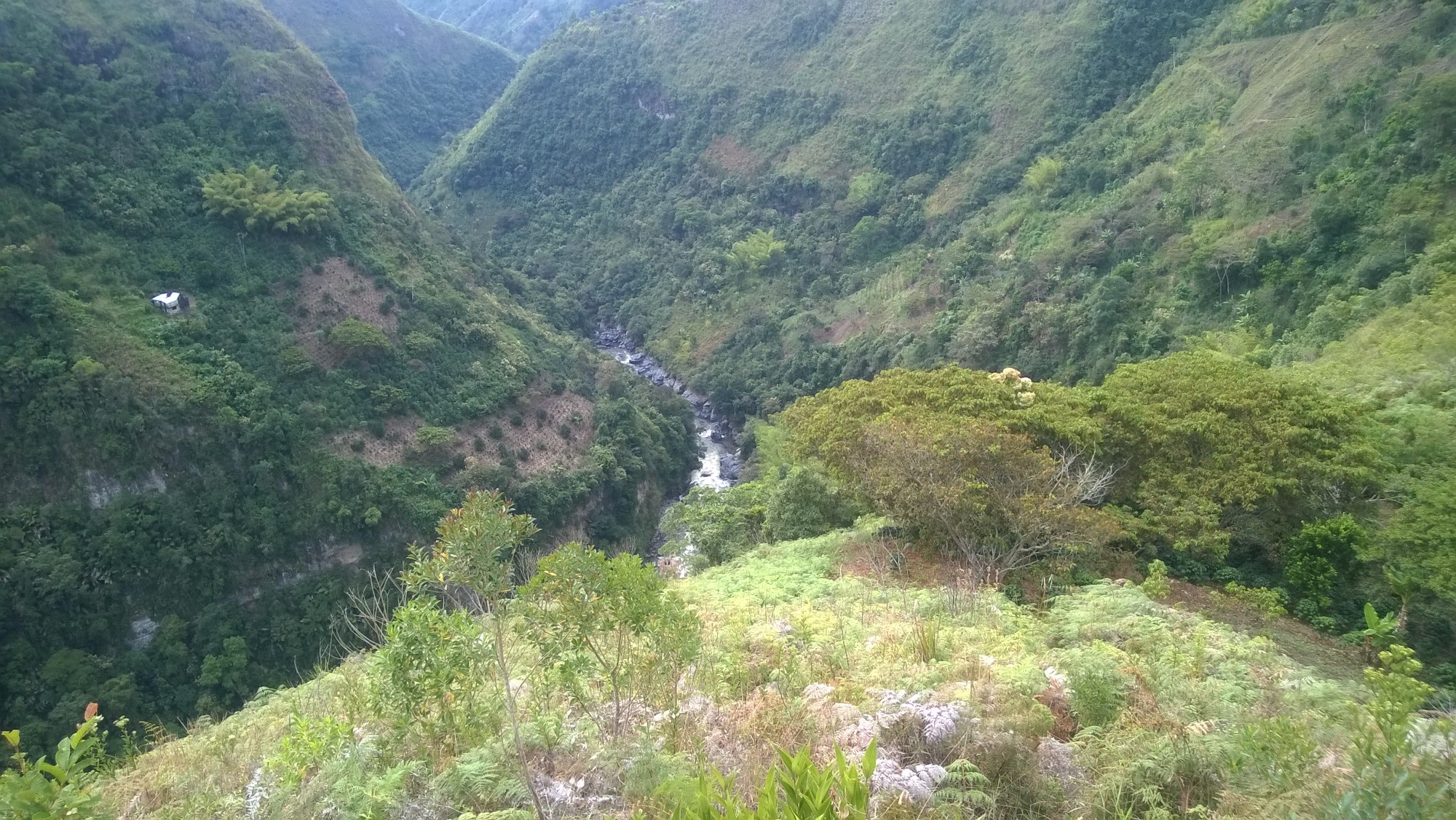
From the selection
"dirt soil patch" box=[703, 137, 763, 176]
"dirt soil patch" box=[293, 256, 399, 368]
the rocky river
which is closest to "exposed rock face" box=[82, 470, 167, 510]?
"dirt soil patch" box=[293, 256, 399, 368]

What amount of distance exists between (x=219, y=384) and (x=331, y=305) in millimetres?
7281

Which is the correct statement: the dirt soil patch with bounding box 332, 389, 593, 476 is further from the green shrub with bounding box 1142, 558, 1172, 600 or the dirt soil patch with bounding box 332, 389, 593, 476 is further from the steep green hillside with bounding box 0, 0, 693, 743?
the green shrub with bounding box 1142, 558, 1172, 600

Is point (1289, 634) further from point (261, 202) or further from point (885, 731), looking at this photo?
point (261, 202)

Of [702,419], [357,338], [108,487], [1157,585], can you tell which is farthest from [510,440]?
[1157,585]

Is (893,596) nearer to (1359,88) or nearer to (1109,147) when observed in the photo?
(1359,88)

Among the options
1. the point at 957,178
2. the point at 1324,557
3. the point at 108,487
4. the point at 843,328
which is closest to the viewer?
the point at 1324,557

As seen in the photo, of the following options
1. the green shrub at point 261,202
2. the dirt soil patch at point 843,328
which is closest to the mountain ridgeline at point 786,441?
the green shrub at point 261,202

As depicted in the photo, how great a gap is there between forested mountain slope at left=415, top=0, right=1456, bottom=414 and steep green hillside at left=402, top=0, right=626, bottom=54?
53.7 meters

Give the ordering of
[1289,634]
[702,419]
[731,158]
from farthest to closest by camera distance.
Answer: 1. [731,158]
2. [702,419]
3. [1289,634]

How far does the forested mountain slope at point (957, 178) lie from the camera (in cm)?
2955

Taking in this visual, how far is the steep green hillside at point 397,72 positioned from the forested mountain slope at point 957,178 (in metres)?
8.88

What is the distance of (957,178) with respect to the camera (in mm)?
53344

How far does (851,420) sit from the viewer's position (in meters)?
17.1

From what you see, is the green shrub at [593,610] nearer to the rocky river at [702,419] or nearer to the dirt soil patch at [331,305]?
the dirt soil patch at [331,305]
